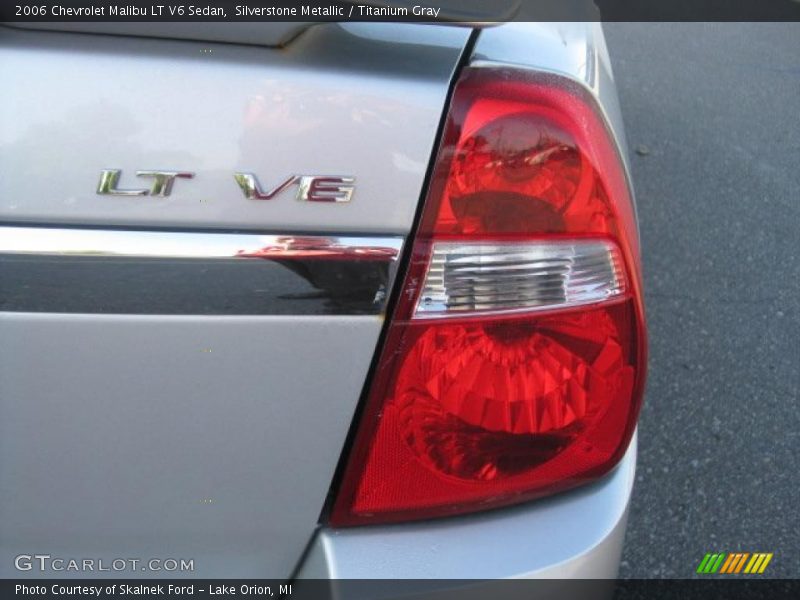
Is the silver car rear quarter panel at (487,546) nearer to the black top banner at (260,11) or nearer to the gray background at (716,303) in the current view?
the black top banner at (260,11)

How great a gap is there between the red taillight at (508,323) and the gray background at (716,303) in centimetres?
137

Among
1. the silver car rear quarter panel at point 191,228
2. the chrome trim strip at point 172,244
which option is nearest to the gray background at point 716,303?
the silver car rear quarter panel at point 191,228

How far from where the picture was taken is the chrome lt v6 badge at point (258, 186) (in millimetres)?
1042

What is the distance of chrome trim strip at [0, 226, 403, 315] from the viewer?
1.06 metres

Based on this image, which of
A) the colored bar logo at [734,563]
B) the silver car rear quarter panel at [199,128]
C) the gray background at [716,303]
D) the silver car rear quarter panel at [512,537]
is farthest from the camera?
the gray background at [716,303]

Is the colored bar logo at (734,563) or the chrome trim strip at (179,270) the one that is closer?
the chrome trim strip at (179,270)

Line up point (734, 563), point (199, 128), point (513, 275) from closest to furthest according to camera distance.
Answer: point (199, 128), point (513, 275), point (734, 563)

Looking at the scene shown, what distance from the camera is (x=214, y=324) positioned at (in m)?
1.09

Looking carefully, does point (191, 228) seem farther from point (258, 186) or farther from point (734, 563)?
point (734, 563)

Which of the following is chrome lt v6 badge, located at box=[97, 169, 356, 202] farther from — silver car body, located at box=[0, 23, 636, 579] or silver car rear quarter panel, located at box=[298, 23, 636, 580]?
silver car rear quarter panel, located at box=[298, 23, 636, 580]

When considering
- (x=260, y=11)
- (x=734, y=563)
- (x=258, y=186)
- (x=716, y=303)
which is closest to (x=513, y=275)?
(x=258, y=186)

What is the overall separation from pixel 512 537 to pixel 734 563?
1.49 metres

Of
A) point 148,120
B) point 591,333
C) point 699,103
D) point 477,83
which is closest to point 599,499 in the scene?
point 591,333

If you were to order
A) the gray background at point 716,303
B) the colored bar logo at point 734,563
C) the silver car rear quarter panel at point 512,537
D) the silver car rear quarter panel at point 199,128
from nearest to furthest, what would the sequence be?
the silver car rear quarter panel at point 199,128 < the silver car rear quarter panel at point 512,537 < the colored bar logo at point 734,563 < the gray background at point 716,303
